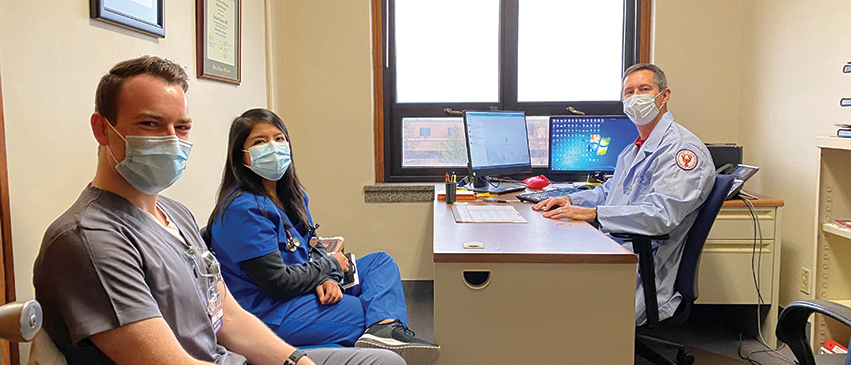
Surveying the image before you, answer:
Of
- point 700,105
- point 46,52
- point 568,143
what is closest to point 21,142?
point 46,52

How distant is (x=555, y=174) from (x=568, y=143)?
0.22 m

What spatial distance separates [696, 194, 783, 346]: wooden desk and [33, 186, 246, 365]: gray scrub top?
2.33m

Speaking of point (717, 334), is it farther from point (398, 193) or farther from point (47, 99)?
point (47, 99)

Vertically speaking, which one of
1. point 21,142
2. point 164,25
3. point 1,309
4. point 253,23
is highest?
point 253,23

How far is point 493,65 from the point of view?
343cm

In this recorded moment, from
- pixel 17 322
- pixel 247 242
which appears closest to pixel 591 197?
pixel 247 242

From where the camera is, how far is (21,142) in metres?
1.17

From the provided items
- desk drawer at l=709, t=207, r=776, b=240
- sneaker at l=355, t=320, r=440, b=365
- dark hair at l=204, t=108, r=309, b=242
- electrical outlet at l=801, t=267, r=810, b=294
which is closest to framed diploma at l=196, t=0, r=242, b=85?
dark hair at l=204, t=108, r=309, b=242

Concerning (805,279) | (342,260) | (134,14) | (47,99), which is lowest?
(805,279)

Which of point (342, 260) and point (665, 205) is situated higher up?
point (665, 205)

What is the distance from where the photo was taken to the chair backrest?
1.85 meters

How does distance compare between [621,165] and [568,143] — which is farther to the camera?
[568,143]

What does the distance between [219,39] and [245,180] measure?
2.76 ft

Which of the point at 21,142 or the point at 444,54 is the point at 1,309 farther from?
the point at 444,54
